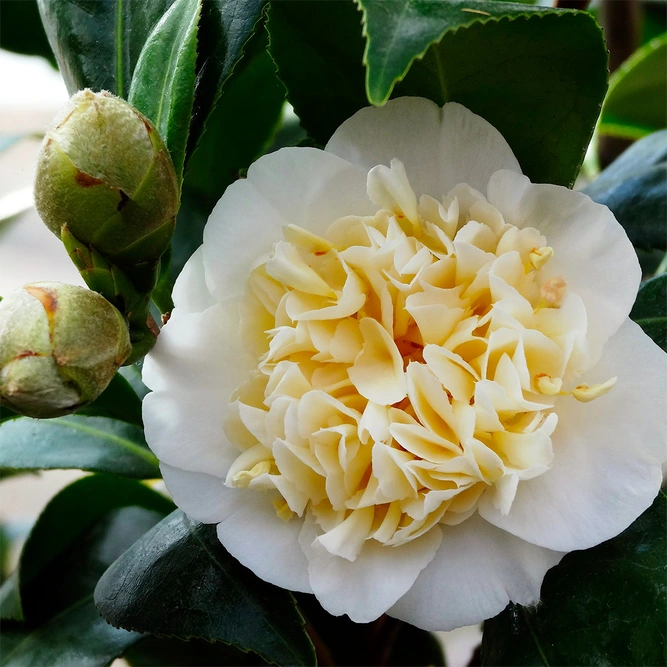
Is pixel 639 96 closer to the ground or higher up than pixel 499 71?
closer to the ground

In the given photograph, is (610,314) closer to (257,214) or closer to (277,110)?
(257,214)

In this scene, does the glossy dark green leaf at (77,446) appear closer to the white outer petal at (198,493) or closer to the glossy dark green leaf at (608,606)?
the white outer petal at (198,493)

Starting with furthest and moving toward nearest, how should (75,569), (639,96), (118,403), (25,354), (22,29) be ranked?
(639,96) → (22,29) → (75,569) → (118,403) → (25,354)

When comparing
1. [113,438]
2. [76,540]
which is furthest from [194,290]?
[76,540]

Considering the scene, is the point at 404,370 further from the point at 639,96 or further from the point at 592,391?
the point at 639,96

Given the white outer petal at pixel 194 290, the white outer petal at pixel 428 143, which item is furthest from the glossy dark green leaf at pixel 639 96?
the white outer petal at pixel 194 290

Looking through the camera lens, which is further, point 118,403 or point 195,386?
point 118,403
